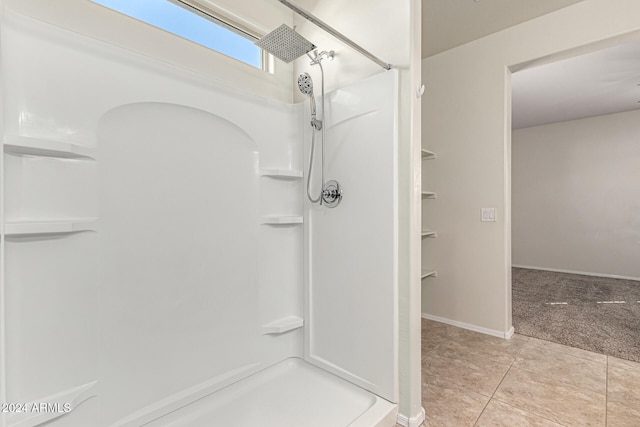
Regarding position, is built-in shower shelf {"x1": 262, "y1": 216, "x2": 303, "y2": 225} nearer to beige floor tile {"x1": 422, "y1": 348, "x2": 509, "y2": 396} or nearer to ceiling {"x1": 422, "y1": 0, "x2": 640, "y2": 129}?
beige floor tile {"x1": 422, "y1": 348, "x2": 509, "y2": 396}

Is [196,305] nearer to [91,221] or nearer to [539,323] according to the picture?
Answer: [91,221]

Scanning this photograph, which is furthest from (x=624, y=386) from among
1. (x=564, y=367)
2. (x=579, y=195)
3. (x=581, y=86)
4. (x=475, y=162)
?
(x=579, y=195)

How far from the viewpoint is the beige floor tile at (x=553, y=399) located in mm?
1581

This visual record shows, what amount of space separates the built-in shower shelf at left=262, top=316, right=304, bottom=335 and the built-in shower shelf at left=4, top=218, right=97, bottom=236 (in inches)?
45.6

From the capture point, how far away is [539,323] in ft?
9.53

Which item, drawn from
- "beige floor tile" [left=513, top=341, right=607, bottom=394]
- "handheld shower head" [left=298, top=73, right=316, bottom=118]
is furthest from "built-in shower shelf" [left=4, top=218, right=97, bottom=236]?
"beige floor tile" [left=513, top=341, right=607, bottom=394]

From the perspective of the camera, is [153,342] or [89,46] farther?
[153,342]

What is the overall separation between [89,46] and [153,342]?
1.42 meters

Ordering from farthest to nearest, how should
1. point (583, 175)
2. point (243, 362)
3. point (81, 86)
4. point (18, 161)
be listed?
1. point (583, 175)
2. point (243, 362)
3. point (81, 86)
4. point (18, 161)

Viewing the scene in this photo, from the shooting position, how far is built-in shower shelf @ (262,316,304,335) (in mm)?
1968

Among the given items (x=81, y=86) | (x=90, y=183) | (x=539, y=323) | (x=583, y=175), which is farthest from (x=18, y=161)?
(x=583, y=175)

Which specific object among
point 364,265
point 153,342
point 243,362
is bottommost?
point 243,362

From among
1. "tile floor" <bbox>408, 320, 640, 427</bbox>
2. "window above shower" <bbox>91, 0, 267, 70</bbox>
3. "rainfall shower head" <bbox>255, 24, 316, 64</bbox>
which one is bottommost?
"tile floor" <bbox>408, 320, 640, 427</bbox>

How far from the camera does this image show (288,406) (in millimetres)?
1632
